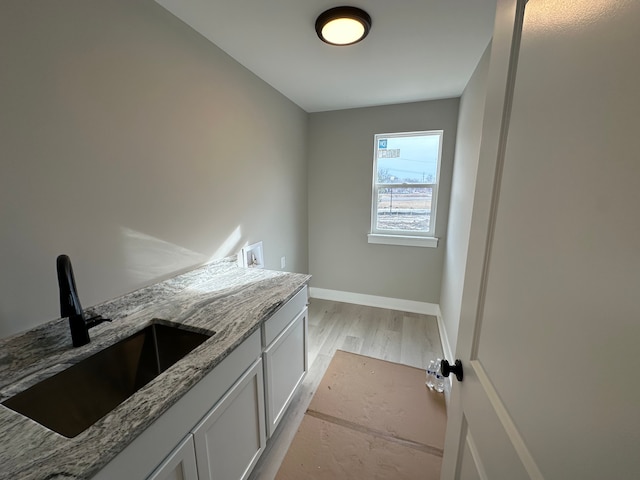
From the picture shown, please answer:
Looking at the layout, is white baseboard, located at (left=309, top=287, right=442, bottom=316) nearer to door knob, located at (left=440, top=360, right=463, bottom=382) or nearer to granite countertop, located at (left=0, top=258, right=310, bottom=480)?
granite countertop, located at (left=0, top=258, right=310, bottom=480)

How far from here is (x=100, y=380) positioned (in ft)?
3.23

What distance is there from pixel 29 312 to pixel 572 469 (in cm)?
153

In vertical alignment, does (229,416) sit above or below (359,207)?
below

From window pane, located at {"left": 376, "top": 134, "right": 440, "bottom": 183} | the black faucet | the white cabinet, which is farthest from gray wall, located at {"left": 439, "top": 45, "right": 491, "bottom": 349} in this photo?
the black faucet

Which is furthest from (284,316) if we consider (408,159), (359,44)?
(408,159)

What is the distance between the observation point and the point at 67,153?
1.00 meters

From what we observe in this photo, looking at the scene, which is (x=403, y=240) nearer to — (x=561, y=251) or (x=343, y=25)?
(x=343, y=25)

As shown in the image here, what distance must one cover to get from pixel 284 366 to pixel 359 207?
6.69 feet

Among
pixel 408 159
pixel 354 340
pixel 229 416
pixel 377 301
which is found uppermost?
pixel 408 159

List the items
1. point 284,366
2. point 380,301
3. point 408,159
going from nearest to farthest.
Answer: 1. point 284,366
2. point 408,159
3. point 380,301

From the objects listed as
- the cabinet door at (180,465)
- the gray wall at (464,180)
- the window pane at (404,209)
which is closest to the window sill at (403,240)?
the window pane at (404,209)

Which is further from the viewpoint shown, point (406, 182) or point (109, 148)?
point (406, 182)

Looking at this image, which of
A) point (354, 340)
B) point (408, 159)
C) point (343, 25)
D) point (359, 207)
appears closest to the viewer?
point (343, 25)

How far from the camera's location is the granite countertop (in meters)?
0.56
